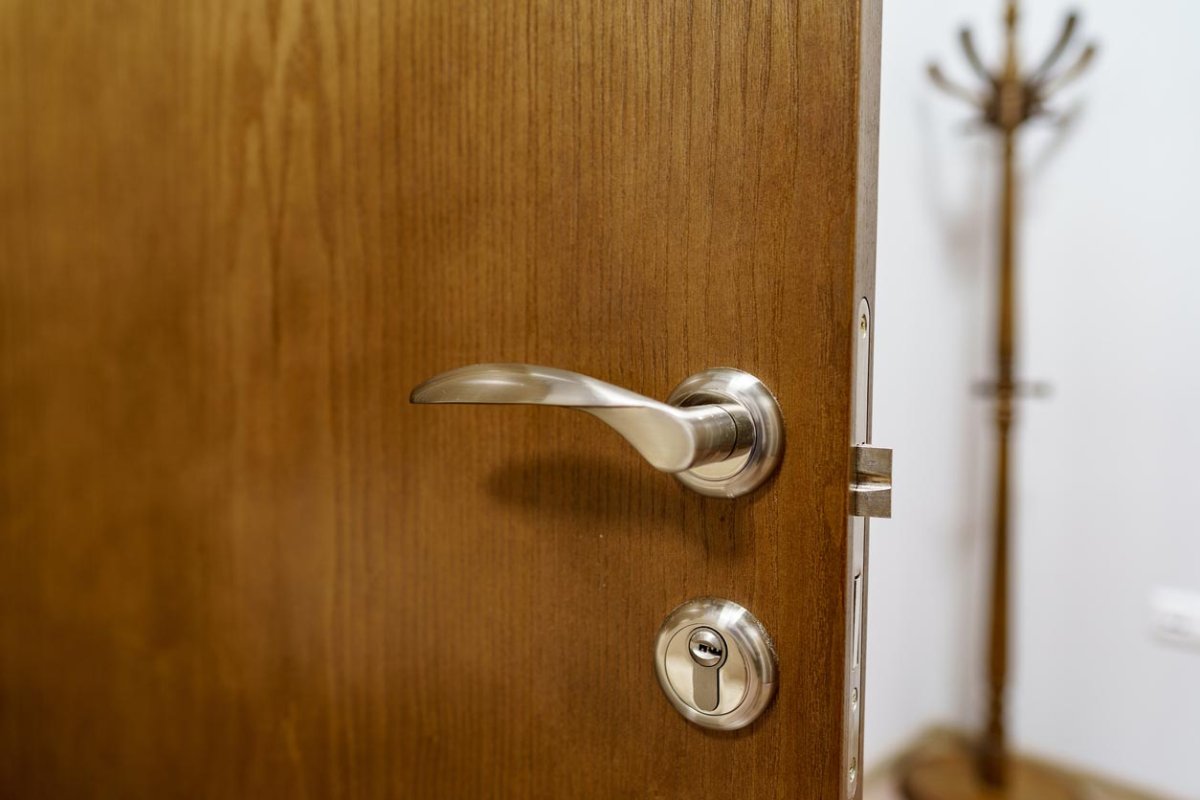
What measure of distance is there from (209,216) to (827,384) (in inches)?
15.7

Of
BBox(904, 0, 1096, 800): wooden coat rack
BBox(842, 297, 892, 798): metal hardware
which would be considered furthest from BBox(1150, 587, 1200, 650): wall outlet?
BBox(842, 297, 892, 798): metal hardware

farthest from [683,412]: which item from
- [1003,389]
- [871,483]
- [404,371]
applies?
[1003,389]

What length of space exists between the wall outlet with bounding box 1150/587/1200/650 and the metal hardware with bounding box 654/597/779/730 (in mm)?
1226

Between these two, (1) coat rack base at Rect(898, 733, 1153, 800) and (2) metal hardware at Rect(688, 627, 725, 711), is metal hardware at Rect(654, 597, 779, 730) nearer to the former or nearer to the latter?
(2) metal hardware at Rect(688, 627, 725, 711)

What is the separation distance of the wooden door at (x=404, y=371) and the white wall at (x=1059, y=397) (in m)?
0.95

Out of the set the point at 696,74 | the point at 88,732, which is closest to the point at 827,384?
the point at 696,74

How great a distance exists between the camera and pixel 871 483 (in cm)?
29

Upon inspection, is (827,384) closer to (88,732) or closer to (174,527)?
(174,527)

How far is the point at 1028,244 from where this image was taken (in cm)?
136

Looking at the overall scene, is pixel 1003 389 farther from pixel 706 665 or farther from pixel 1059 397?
pixel 706 665

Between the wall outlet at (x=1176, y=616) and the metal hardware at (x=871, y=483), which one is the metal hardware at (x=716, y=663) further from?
the wall outlet at (x=1176, y=616)

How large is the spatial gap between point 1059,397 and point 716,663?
126 cm

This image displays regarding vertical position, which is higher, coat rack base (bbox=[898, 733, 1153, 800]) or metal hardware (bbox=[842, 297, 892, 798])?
metal hardware (bbox=[842, 297, 892, 798])

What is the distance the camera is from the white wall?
3.98 ft
